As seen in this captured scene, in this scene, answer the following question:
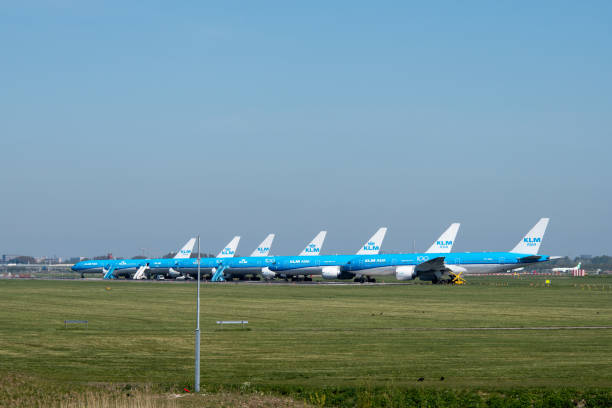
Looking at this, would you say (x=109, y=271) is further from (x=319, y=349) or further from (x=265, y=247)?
(x=319, y=349)

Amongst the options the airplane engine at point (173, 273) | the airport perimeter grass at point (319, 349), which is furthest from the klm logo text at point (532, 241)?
the airplane engine at point (173, 273)

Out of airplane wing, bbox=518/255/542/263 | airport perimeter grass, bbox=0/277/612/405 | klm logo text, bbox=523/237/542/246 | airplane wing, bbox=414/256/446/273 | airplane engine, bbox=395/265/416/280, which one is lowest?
airport perimeter grass, bbox=0/277/612/405

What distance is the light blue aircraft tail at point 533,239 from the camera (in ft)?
356

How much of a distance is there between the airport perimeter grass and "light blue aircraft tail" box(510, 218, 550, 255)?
55625mm

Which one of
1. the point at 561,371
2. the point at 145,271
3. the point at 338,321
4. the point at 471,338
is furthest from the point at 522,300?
the point at 145,271

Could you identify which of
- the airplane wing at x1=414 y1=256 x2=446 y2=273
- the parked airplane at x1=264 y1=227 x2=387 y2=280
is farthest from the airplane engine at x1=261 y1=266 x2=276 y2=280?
the airplane wing at x1=414 y1=256 x2=446 y2=273

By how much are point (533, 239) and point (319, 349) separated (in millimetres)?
83788

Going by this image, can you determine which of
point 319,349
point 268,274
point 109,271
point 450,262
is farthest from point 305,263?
point 319,349

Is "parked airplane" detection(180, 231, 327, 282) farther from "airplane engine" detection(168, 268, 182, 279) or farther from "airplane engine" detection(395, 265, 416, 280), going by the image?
"airplane engine" detection(395, 265, 416, 280)

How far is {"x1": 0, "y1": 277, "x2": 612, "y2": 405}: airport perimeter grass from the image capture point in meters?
24.3

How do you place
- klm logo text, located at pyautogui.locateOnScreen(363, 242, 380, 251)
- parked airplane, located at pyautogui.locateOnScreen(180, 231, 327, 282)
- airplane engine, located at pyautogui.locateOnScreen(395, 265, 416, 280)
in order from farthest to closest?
parked airplane, located at pyautogui.locateOnScreen(180, 231, 327, 282) < klm logo text, located at pyautogui.locateOnScreen(363, 242, 380, 251) < airplane engine, located at pyautogui.locateOnScreen(395, 265, 416, 280)

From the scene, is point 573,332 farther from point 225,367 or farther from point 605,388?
point 225,367

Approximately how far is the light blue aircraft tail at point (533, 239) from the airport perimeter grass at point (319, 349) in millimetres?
55625

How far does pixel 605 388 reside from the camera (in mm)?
22047
